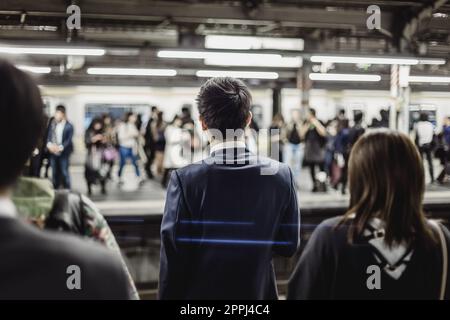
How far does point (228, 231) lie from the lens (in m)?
1.74

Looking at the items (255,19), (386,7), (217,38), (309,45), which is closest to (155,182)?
(217,38)

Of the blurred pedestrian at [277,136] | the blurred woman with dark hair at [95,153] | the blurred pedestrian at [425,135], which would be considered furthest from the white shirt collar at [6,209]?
the blurred pedestrian at [425,135]

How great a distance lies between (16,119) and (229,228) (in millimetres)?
962

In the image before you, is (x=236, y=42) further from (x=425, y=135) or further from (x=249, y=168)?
(x=249, y=168)

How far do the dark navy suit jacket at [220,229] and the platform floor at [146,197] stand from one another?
4.93 meters

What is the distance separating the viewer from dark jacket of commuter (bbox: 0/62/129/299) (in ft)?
3.00

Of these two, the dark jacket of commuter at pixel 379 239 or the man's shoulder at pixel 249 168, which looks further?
the man's shoulder at pixel 249 168

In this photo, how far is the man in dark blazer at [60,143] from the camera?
7.87 metres

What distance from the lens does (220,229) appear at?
173 centimetres

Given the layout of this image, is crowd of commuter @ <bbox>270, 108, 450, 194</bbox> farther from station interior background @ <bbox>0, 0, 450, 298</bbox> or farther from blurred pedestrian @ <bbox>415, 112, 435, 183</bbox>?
station interior background @ <bbox>0, 0, 450, 298</bbox>

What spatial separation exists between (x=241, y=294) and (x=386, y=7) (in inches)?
342

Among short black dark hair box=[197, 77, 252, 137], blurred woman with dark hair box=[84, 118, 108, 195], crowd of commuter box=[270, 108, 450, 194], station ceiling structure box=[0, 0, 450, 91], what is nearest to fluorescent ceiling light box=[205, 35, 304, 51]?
station ceiling structure box=[0, 0, 450, 91]

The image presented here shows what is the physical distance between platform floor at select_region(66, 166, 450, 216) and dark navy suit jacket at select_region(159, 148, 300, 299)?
4929 millimetres

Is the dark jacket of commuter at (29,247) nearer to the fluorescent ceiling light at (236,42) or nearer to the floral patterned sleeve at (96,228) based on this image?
the floral patterned sleeve at (96,228)
